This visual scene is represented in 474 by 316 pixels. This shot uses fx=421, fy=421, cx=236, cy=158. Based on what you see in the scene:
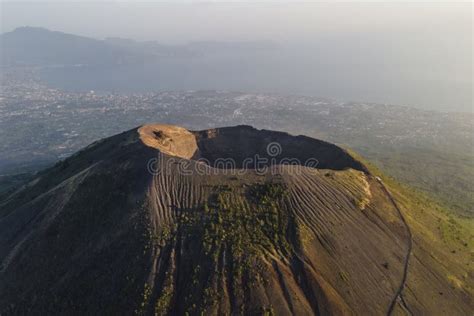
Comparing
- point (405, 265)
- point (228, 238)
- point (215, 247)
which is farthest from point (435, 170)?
point (215, 247)

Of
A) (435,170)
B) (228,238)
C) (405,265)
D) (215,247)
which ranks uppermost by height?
(228,238)

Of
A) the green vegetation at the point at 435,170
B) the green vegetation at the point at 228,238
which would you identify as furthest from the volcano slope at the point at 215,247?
the green vegetation at the point at 435,170

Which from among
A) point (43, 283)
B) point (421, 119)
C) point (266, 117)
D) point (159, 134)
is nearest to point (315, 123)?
point (266, 117)

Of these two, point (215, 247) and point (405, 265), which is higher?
point (215, 247)

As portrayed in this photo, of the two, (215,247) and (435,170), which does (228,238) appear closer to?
(215,247)

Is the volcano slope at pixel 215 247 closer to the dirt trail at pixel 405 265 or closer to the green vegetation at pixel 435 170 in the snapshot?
the dirt trail at pixel 405 265

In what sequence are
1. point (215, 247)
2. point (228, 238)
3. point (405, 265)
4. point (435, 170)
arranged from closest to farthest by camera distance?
point (215, 247), point (228, 238), point (405, 265), point (435, 170)

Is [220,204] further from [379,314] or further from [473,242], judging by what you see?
[473,242]

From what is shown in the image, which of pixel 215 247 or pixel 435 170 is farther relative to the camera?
pixel 435 170

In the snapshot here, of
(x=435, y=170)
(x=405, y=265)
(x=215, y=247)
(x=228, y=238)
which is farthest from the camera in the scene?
(x=435, y=170)
